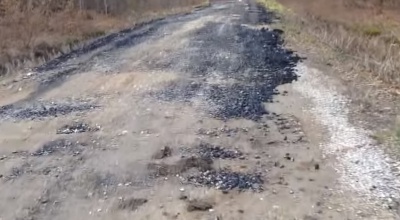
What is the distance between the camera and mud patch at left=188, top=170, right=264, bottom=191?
202 inches

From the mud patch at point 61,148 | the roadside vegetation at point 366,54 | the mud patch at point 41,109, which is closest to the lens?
the mud patch at point 61,148

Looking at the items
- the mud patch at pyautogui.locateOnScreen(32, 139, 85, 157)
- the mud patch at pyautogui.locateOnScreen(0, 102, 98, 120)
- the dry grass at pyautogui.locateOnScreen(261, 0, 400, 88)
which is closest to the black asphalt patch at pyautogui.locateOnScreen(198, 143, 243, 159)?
the mud patch at pyautogui.locateOnScreen(32, 139, 85, 157)

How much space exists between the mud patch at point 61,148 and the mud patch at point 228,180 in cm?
155

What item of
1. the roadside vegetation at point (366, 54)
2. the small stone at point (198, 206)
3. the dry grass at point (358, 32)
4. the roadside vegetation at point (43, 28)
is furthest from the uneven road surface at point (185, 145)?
the roadside vegetation at point (43, 28)

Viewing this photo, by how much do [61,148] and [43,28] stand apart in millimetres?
11739

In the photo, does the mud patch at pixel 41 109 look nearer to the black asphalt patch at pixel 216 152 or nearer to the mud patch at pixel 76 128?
the mud patch at pixel 76 128

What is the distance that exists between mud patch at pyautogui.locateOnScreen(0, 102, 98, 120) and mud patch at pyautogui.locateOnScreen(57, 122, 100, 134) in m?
0.63

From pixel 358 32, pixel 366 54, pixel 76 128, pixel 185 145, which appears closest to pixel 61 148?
pixel 76 128

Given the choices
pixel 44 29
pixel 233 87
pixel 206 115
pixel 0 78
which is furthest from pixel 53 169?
pixel 44 29

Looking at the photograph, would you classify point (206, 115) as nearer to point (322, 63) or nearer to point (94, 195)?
point (94, 195)

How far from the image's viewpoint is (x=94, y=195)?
5027mm

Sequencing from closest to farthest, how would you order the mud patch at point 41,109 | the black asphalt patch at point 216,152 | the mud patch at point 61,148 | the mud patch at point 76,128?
the black asphalt patch at point 216,152 → the mud patch at point 61,148 → the mud patch at point 76,128 → the mud patch at point 41,109

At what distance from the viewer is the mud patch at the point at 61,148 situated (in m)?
6.20

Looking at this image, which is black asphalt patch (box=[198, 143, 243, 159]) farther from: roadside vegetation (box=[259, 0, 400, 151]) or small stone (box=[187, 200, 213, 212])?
roadside vegetation (box=[259, 0, 400, 151])
